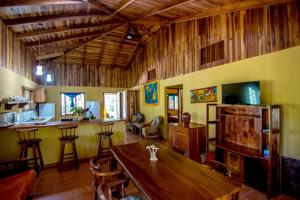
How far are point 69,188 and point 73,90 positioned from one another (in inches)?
259

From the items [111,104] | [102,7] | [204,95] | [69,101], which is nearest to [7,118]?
[102,7]

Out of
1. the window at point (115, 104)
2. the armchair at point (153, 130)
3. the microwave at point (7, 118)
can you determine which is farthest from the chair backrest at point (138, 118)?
the microwave at point (7, 118)

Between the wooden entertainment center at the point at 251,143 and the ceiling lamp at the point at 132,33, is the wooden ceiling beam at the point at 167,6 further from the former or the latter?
the wooden entertainment center at the point at 251,143

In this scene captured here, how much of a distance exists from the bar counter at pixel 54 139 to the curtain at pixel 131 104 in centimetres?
424

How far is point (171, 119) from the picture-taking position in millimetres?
7410

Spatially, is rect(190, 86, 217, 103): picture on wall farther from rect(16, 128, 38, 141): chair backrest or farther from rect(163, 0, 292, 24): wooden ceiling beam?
rect(16, 128, 38, 141): chair backrest

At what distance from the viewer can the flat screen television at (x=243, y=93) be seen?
296cm

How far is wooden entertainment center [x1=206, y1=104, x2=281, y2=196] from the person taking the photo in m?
2.71

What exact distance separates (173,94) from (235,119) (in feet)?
17.4

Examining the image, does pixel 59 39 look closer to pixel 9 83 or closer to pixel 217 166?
pixel 9 83

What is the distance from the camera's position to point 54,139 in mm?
3893

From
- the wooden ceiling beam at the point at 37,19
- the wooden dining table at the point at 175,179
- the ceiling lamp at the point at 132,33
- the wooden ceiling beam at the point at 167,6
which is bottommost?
the wooden dining table at the point at 175,179

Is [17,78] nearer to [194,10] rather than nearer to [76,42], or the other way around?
[76,42]

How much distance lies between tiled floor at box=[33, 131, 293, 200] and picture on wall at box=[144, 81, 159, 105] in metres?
4.16
